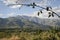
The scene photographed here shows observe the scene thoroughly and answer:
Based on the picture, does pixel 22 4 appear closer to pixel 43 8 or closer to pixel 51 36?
pixel 43 8

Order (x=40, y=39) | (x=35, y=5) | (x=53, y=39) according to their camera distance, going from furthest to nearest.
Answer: (x=40, y=39), (x=53, y=39), (x=35, y=5)

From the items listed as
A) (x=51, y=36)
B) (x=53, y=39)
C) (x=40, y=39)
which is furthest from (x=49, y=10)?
(x=40, y=39)

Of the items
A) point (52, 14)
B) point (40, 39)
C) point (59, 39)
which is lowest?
point (40, 39)

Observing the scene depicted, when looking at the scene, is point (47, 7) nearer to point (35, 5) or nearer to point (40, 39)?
point (35, 5)

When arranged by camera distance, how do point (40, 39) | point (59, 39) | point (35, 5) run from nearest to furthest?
point (35, 5) < point (59, 39) < point (40, 39)

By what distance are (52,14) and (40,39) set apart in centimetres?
863

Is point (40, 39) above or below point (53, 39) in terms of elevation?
below

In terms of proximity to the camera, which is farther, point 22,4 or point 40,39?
point 40,39

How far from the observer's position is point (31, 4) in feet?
19.5

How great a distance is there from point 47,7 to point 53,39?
2.31 m

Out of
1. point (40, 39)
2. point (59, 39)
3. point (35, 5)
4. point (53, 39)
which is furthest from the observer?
point (40, 39)

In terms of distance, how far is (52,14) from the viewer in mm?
5855

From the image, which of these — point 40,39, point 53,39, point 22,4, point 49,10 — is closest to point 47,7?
point 49,10

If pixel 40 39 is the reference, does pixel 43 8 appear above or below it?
above
